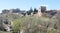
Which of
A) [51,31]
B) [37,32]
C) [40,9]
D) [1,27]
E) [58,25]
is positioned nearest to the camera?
[51,31]

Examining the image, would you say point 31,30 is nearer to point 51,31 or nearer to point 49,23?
point 51,31

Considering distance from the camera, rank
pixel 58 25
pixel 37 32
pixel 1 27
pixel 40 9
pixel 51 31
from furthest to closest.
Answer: pixel 40 9 < pixel 1 27 < pixel 58 25 < pixel 37 32 < pixel 51 31

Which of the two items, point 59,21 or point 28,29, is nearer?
point 28,29

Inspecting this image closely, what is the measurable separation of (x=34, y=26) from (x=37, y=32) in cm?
137

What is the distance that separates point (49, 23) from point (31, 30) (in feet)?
15.2

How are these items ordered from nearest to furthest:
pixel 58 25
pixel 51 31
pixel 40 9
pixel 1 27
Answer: pixel 51 31 < pixel 58 25 < pixel 1 27 < pixel 40 9

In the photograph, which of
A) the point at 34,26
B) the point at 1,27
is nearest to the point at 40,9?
the point at 1,27

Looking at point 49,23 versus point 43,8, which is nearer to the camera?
point 49,23

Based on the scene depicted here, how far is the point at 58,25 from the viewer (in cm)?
2270

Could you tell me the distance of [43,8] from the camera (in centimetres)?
5006

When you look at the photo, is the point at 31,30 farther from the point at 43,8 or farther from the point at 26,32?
the point at 43,8

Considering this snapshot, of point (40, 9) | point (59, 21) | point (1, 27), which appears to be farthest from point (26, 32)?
point (40, 9)

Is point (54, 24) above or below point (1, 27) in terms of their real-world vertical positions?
above

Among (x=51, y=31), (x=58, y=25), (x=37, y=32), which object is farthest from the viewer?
(x=58, y=25)
